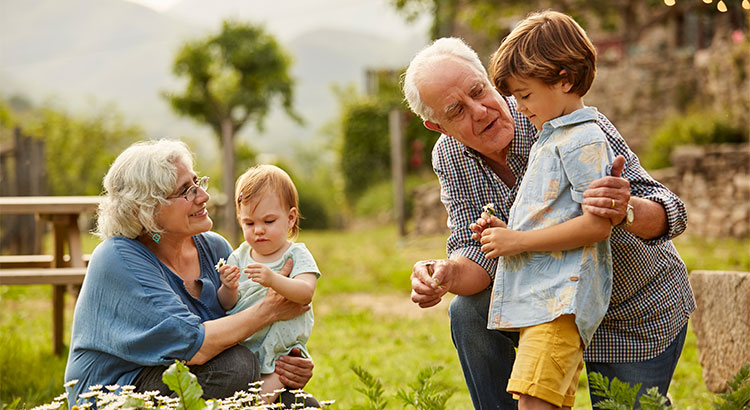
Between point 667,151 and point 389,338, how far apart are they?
8552 millimetres

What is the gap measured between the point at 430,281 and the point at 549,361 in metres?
0.48

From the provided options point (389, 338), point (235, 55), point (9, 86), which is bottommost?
point (389, 338)

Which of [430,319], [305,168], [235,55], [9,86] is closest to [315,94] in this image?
[9,86]

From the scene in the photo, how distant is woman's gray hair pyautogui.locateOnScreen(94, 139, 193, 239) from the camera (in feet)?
9.11

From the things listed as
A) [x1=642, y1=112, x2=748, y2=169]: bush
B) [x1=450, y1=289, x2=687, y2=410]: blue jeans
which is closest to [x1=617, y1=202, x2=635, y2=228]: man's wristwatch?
[x1=450, y1=289, x2=687, y2=410]: blue jeans

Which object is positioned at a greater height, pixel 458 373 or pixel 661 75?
pixel 661 75

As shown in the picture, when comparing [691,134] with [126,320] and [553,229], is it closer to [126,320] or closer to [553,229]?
[553,229]

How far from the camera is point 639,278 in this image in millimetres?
2594

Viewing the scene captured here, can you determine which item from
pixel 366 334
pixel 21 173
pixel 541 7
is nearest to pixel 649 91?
pixel 541 7

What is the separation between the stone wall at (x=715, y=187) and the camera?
1034 centimetres

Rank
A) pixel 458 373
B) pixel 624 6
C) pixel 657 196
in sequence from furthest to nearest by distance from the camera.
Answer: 1. pixel 624 6
2. pixel 458 373
3. pixel 657 196

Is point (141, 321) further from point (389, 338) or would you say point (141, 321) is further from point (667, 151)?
point (667, 151)

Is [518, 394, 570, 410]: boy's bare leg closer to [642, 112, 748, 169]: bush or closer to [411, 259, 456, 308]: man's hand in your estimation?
[411, 259, 456, 308]: man's hand

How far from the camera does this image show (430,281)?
2566 millimetres
